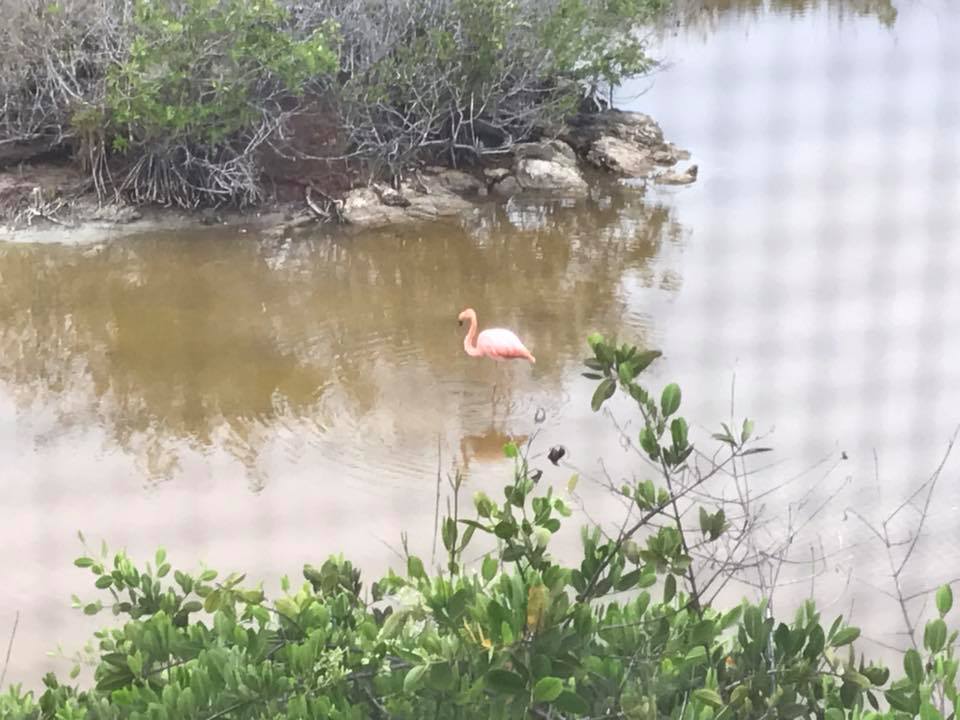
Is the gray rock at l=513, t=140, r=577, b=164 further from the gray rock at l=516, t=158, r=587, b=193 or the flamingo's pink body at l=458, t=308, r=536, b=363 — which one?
the flamingo's pink body at l=458, t=308, r=536, b=363

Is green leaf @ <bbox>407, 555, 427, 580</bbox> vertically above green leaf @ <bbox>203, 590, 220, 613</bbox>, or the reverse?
green leaf @ <bbox>407, 555, 427, 580</bbox>

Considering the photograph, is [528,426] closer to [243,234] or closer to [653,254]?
[653,254]

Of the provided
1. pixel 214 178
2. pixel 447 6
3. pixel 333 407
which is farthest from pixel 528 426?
pixel 447 6

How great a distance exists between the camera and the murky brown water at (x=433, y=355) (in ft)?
8.63

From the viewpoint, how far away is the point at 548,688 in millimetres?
802

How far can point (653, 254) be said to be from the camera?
4.68 meters

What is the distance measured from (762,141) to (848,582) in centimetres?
439

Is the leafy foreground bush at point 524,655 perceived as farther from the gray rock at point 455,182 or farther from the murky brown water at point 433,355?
the gray rock at point 455,182

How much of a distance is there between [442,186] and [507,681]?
4739mm

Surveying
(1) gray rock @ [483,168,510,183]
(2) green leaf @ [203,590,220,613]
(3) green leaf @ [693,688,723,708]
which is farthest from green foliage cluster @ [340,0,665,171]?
(3) green leaf @ [693,688,723,708]

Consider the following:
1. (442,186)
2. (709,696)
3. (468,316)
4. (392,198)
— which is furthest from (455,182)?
(709,696)

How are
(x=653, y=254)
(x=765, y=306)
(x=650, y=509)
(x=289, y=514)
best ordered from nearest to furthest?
1. (x=650, y=509)
2. (x=289, y=514)
3. (x=765, y=306)
4. (x=653, y=254)

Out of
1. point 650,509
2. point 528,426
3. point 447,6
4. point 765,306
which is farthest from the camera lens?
point 447,6

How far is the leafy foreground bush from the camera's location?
852mm
